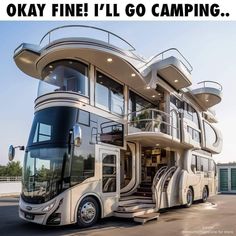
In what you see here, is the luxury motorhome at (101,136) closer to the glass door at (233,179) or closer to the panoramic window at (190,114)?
the panoramic window at (190,114)

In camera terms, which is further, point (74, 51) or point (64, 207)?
point (74, 51)

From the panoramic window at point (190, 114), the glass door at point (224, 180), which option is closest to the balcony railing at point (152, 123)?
the panoramic window at point (190, 114)

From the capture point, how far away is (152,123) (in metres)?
12.2

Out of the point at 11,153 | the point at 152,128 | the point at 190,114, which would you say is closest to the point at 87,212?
the point at 11,153

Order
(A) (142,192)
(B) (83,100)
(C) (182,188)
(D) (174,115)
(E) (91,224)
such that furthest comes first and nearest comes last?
(D) (174,115)
(C) (182,188)
(A) (142,192)
(B) (83,100)
(E) (91,224)

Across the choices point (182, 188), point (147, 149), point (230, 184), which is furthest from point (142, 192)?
point (230, 184)

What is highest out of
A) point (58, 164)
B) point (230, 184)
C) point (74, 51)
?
point (74, 51)

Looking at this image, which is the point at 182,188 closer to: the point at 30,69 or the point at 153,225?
the point at 153,225

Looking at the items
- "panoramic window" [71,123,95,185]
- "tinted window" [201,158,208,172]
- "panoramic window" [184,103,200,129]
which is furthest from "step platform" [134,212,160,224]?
"tinted window" [201,158,208,172]

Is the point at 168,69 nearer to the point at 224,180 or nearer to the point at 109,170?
the point at 109,170

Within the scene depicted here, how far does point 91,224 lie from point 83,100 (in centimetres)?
359

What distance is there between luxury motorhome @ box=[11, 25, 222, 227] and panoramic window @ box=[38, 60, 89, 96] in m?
0.03

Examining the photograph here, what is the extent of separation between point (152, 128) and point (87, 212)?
4479 millimetres

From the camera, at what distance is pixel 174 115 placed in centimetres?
1412
